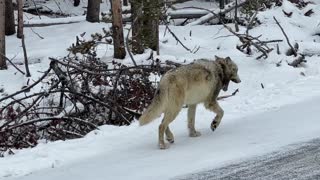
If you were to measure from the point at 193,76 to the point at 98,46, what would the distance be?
10600 millimetres

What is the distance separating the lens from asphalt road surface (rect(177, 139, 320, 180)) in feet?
21.2

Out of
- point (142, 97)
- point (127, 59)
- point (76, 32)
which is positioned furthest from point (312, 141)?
point (76, 32)

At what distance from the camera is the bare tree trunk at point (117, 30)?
54.6 feet

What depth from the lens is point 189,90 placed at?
832 cm

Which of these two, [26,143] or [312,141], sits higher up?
[312,141]

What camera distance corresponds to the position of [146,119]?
802 cm

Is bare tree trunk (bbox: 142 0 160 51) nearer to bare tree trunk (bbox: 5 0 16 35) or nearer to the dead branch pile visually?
the dead branch pile

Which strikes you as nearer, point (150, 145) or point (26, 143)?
point (150, 145)

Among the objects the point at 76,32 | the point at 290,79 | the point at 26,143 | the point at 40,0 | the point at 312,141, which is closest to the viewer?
the point at 312,141

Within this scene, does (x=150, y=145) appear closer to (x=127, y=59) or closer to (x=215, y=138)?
(x=215, y=138)

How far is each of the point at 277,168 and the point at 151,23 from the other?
36.2 feet

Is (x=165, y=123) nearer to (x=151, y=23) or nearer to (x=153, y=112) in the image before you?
(x=153, y=112)

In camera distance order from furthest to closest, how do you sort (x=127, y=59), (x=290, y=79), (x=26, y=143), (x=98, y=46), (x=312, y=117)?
(x=98, y=46)
(x=127, y=59)
(x=290, y=79)
(x=26, y=143)
(x=312, y=117)

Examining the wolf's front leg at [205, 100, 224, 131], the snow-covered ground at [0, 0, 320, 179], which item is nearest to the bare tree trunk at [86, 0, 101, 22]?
the snow-covered ground at [0, 0, 320, 179]
